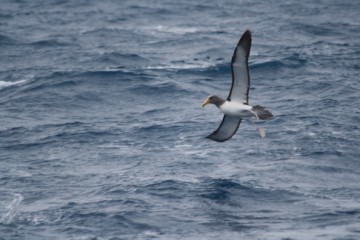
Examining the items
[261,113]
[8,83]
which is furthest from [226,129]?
[8,83]

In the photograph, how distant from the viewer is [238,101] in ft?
79.3

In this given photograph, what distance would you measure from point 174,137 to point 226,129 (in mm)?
5625

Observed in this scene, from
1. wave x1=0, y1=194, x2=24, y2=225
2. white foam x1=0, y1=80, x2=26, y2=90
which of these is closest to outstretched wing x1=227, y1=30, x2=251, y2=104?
wave x1=0, y1=194, x2=24, y2=225

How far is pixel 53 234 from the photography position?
73.0 ft

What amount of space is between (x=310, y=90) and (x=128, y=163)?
11.0m

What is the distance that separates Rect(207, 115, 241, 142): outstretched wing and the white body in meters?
0.51

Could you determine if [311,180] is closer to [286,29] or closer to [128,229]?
[128,229]

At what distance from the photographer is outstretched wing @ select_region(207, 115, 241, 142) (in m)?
24.6

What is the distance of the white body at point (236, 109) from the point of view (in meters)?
Result: 23.8

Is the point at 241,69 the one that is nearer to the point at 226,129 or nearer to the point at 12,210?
the point at 226,129

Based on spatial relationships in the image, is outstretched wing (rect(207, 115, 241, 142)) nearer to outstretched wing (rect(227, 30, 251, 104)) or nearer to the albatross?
the albatross

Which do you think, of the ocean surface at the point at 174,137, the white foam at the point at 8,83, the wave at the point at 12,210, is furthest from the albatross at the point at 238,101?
the white foam at the point at 8,83

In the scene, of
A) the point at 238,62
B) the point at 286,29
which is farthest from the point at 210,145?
the point at 286,29

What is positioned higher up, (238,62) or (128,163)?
(238,62)
